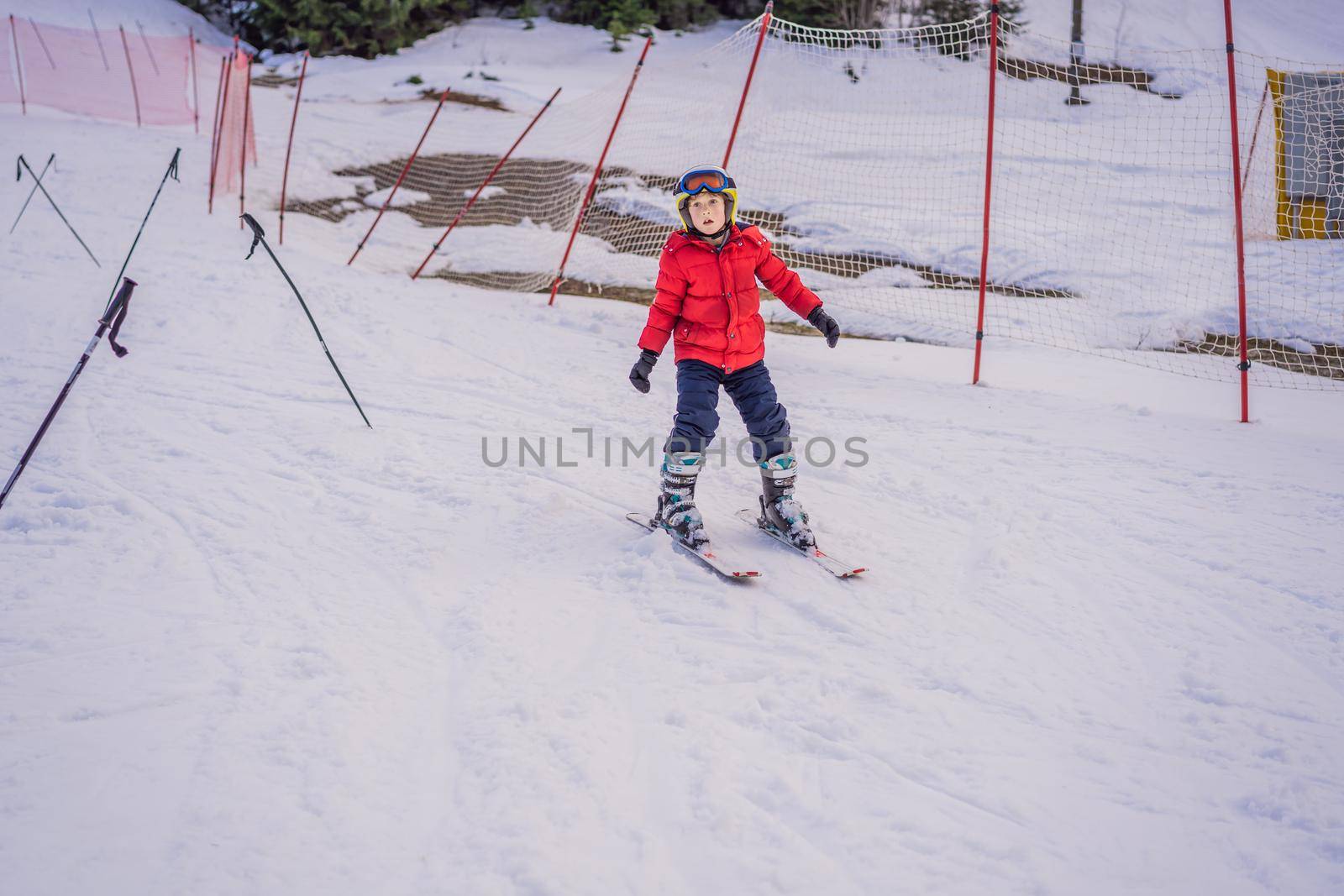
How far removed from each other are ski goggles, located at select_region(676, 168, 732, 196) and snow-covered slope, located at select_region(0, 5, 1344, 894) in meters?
1.52

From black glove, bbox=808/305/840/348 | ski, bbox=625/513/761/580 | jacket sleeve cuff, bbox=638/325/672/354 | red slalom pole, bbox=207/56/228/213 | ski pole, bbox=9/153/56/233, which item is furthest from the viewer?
red slalom pole, bbox=207/56/228/213

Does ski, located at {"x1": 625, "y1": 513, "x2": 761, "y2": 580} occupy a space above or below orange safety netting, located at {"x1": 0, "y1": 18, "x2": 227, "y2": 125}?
below

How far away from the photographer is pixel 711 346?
3.73m

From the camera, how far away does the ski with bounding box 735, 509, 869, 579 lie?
3541 millimetres

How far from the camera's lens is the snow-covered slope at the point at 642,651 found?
2180mm

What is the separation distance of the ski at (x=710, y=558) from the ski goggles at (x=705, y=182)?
1471 millimetres

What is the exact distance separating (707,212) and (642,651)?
5.97ft

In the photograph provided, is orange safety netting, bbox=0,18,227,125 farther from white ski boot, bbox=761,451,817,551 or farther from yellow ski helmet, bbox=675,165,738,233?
white ski boot, bbox=761,451,817,551

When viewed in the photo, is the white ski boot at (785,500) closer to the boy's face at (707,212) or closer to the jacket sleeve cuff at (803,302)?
the jacket sleeve cuff at (803,302)

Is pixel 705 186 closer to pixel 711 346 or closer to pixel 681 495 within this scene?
pixel 711 346

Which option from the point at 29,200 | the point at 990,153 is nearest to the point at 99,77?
the point at 29,200

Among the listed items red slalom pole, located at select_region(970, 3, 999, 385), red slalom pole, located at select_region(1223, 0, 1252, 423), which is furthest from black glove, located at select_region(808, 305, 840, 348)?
red slalom pole, located at select_region(1223, 0, 1252, 423)

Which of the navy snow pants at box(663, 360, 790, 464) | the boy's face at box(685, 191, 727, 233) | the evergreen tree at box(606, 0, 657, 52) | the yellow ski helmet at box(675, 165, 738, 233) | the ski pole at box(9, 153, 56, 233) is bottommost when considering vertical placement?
the navy snow pants at box(663, 360, 790, 464)

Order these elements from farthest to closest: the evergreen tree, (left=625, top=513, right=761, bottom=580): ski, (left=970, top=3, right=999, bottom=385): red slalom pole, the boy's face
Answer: the evergreen tree → (left=970, top=3, right=999, bottom=385): red slalom pole → the boy's face → (left=625, top=513, right=761, bottom=580): ski
